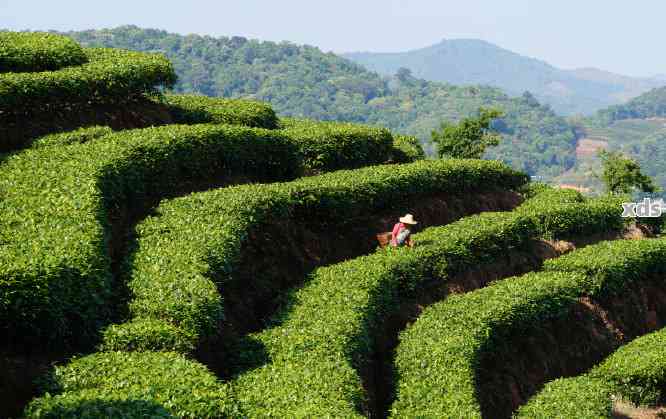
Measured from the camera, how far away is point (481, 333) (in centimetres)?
1908

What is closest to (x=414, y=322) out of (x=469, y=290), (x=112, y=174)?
(x=469, y=290)

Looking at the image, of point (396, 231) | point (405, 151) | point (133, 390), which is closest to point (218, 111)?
point (405, 151)

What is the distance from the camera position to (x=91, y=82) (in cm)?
2375

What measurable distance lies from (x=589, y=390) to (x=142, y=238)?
12081 millimetres

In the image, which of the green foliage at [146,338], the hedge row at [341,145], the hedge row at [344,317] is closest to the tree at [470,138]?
the hedge row at [341,145]

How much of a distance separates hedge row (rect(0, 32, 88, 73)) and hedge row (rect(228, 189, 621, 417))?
40.6ft

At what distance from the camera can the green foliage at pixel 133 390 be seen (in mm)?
10633

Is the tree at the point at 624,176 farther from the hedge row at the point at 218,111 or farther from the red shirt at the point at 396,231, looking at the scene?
the red shirt at the point at 396,231

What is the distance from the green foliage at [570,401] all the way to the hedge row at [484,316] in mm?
1737

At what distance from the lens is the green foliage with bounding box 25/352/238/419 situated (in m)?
10.6

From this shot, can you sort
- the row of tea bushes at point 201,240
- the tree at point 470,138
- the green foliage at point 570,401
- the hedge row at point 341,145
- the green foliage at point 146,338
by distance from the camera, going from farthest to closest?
the tree at point 470,138 → the hedge row at point 341,145 → the green foliage at point 570,401 → the green foliage at point 146,338 → the row of tea bushes at point 201,240

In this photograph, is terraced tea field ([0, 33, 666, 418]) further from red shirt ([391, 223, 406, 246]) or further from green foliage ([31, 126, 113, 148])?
red shirt ([391, 223, 406, 246])

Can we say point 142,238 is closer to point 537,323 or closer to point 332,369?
point 332,369

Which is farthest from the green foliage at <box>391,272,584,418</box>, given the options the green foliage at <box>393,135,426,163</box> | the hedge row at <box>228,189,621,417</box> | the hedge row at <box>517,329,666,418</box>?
the green foliage at <box>393,135,426,163</box>
